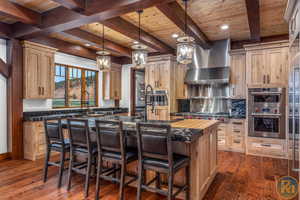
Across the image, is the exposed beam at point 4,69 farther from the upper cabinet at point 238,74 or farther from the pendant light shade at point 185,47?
the upper cabinet at point 238,74

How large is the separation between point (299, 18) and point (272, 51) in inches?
117

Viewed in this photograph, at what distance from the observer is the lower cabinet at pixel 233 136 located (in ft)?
16.0

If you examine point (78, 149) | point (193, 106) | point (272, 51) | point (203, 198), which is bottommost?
point (203, 198)

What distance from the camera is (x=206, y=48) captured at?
5.58 meters

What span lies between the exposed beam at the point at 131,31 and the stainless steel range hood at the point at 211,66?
42.5 inches

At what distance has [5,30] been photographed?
13.4ft

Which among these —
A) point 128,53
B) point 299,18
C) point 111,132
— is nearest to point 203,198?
point 111,132

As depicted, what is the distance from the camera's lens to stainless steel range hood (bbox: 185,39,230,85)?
5.27 meters

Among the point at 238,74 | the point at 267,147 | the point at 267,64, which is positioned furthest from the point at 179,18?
the point at 267,147

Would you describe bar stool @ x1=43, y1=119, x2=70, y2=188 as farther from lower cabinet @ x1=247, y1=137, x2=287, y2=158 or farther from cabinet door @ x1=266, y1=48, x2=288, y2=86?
cabinet door @ x1=266, y1=48, x2=288, y2=86

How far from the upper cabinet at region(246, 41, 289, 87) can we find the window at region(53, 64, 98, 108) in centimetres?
472

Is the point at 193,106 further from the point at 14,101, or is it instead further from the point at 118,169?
the point at 14,101

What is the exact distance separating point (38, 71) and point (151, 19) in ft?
9.56

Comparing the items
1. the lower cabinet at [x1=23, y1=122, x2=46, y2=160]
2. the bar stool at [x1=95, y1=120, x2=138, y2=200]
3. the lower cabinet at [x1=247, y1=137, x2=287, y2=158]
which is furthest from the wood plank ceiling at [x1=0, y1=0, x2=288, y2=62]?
the lower cabinet at [x1=247, y1=137, x2=287, y2=158]
